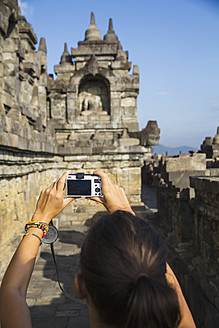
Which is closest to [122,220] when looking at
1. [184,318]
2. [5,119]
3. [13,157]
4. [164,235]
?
[184,318]

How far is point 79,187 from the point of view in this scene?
5.17 feet

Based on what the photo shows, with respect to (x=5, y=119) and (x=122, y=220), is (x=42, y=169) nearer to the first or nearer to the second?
(x=5, y=119)

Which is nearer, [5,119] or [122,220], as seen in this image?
[122,220]

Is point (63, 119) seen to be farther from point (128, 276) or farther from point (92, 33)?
point (128, 276)

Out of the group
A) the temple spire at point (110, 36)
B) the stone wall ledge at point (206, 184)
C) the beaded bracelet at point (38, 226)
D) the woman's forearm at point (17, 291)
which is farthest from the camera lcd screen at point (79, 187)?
the temple spire at point (110, 36)

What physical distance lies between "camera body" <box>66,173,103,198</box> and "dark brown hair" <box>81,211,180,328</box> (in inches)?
23.1

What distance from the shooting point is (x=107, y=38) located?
13352 mm

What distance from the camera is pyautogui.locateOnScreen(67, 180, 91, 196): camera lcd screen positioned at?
1.55 meters

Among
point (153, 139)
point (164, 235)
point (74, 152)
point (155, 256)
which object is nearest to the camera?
point (155, 256)

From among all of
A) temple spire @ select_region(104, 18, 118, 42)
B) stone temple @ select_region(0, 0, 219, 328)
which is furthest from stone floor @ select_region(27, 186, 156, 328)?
temple spire @ select_region(104, 18, 118, 42)

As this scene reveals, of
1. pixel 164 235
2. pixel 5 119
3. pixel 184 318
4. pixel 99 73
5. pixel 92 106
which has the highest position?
pixel 99 73

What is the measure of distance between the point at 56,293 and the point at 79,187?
353 cm

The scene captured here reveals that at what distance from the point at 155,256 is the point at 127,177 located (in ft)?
27.8

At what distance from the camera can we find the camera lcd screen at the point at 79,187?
1551 millimetres
